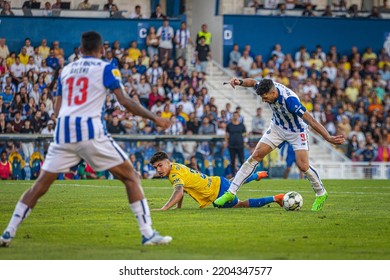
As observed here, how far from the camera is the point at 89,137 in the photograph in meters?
11.8

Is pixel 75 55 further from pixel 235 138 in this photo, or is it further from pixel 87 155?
pixel 87 155

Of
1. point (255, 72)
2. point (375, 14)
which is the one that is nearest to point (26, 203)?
point (255, 72)

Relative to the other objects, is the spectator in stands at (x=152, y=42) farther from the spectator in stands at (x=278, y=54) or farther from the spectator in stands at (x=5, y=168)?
the spectator in stands at (x=5, y=168)

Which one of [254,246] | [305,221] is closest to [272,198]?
[305,221]

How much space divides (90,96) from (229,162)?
19.5 m

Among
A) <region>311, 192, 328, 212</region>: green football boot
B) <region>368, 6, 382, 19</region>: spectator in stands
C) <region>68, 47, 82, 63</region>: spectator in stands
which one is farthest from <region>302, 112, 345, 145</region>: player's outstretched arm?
<region>368, 6, 382, 19</region>: spectator in stands

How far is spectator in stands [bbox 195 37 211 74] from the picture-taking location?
36062mm

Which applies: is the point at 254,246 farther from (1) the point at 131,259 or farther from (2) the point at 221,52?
(2) the point at 221,52

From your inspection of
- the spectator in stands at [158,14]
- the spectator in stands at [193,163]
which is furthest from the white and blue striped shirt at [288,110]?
the spectator in stands at [158,14]

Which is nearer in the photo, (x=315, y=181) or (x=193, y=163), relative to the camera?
(x=315, y=181)

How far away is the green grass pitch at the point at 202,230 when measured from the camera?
11555 mm

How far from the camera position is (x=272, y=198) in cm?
1766

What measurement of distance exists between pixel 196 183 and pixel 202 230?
9.73 feet

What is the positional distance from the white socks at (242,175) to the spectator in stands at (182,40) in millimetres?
18018
